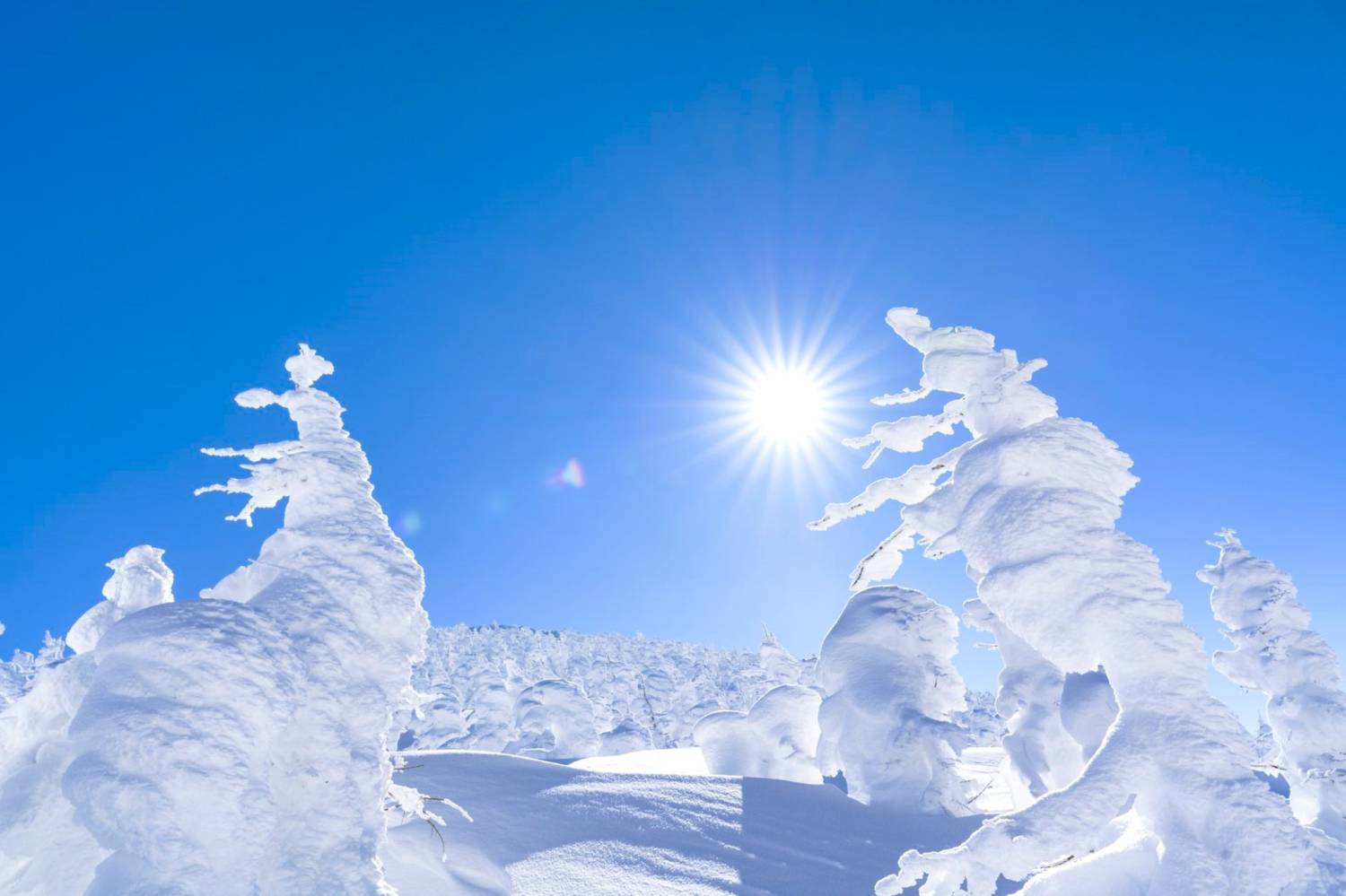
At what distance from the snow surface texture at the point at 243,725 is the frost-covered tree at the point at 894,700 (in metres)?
13.7

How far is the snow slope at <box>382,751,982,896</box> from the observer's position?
1112 cm

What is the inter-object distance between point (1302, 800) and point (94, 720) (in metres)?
31.3

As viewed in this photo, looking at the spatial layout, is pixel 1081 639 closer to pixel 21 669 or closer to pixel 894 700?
pixel 894 700

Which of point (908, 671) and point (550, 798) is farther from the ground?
point (908, 671)

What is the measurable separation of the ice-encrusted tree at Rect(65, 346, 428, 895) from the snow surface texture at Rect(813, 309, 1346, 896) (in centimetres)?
517

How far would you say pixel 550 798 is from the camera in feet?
47.5

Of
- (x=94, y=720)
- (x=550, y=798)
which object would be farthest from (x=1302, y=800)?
(x=94, y=720)

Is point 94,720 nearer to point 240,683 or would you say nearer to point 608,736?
point 240,683

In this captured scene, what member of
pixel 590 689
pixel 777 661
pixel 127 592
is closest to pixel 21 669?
pixel 590 689

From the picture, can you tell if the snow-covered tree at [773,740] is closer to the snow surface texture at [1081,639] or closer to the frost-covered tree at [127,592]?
the snow surface texture at [1081,639]

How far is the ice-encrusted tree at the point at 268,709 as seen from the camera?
264 inches

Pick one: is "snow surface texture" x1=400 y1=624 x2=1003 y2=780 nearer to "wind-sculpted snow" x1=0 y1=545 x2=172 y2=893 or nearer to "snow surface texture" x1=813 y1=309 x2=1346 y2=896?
"wind-sculpted snow" x1=0 y1=545 x2=172 y2=893

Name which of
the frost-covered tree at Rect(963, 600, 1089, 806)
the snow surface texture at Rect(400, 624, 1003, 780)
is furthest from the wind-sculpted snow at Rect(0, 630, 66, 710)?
the frost-covered tree at Rect(963, 600, 1089, 806)

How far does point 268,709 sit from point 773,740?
2059 cm
